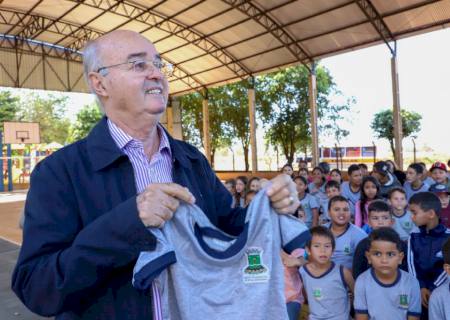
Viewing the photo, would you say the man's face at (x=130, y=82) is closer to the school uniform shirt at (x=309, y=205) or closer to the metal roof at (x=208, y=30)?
the school uniform shirt at (x=309, y=205)

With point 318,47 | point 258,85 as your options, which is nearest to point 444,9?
point 318,47

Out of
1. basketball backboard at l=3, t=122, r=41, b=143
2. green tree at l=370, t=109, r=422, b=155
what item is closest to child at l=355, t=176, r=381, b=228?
green tree at l=370, t=109, r=422, b=155

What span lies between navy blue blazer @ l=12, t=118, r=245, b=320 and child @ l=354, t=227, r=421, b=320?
2.21 meters

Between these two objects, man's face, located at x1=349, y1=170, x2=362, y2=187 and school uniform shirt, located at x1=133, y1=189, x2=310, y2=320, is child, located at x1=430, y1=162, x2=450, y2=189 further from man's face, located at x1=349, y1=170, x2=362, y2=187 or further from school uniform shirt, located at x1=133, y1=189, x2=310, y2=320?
school uniform shirt, located at x1=133, y1=189, x2=310, y2=320

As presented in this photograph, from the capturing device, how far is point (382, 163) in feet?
24.2

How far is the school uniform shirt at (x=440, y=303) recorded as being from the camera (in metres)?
2.63

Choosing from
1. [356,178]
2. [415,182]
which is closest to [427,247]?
[356,178]

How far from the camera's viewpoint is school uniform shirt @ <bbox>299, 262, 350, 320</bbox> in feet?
10.7

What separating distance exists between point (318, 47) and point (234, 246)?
1519 centimetres

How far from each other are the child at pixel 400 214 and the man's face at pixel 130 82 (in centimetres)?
370

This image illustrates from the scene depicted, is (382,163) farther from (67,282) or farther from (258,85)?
(258,85)

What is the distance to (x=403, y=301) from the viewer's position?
2.94m

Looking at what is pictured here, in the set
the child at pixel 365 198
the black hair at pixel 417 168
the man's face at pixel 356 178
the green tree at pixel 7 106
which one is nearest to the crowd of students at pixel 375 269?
the child at pixel 365 198

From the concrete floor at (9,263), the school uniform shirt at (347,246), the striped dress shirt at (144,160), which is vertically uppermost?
the striped dress shirt at (144,160)
